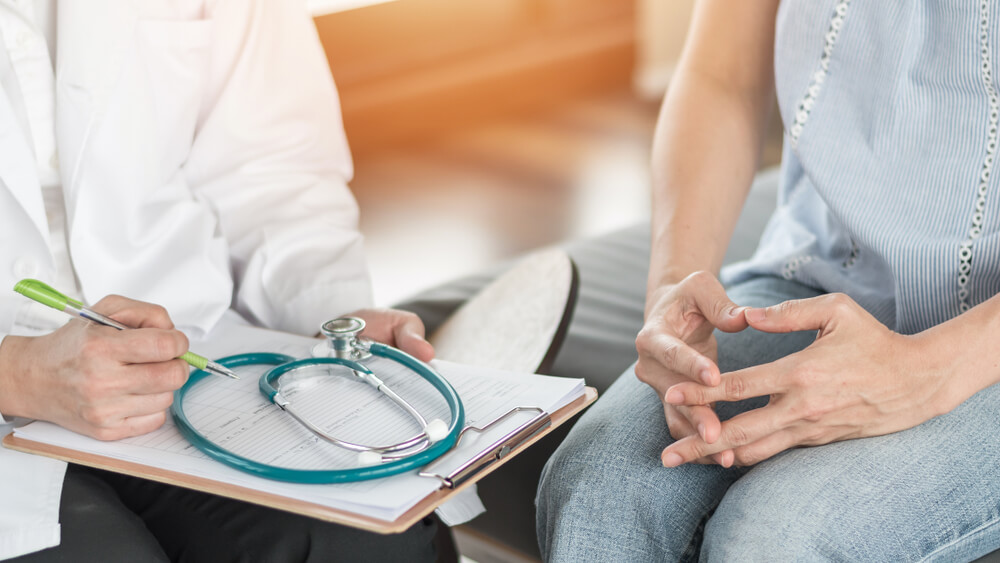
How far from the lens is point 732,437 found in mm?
812

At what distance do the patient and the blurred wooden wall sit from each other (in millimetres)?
3201

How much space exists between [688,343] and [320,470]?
0.40m

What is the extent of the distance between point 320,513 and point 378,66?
387 centimetres

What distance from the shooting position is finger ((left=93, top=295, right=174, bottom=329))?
0.84 meters

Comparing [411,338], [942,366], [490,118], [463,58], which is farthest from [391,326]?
[463,58]

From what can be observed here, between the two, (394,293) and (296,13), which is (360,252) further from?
(394,293)

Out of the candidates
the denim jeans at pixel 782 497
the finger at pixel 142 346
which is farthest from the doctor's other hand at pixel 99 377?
the denim jeans at pixel 782 497

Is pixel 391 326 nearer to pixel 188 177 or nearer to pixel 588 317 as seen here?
pixel 188 177

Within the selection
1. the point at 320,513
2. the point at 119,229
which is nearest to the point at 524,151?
the point at 119,229

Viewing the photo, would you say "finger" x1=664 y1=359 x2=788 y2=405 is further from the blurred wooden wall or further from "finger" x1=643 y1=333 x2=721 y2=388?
the blurred wooden wall

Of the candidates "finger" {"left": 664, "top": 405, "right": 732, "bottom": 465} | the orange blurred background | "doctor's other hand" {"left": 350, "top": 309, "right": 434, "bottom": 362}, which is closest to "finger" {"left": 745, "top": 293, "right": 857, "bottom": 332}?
"finger" {"left": 664, "top": 405, "right": 732, "bottom": 465}

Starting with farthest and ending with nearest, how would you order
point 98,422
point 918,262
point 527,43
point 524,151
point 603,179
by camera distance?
point 527,43
point 524,151
point 603,179
point 918,262
point 98,422

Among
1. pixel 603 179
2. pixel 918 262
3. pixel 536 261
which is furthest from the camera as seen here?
pixel 603 179

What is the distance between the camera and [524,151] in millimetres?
4074
